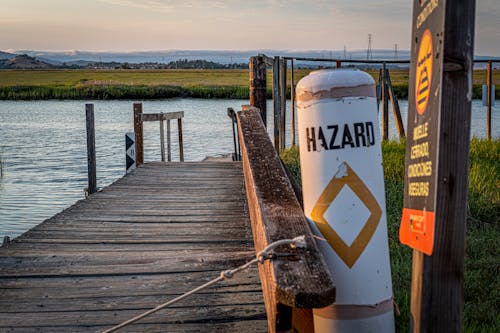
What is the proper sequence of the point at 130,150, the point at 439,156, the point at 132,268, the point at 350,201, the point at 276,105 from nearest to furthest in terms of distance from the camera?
1. the point at 439,156
2. the point at 350,201
3. the point at 132,268
4. the point at 276,105
5. the point at 130,150

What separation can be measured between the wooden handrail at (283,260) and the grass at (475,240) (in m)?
1.00

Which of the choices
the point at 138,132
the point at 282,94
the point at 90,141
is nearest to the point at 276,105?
the point at 282,94

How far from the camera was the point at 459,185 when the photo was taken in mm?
1684

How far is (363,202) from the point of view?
7.64 ft

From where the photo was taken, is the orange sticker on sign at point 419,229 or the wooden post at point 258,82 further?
the wooden post at point 258,82

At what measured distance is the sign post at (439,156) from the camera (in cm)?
162

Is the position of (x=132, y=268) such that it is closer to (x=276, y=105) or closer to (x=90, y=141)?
(x=276, y=105)

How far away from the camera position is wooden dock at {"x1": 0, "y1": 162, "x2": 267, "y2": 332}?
3.03 metres

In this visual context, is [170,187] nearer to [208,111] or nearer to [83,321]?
[83,321]

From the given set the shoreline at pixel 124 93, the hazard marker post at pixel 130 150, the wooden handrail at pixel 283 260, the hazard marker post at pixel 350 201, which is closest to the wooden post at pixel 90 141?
the hazard marker post at pixel 130 150

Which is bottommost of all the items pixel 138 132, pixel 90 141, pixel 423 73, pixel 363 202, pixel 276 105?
pixel 90 141

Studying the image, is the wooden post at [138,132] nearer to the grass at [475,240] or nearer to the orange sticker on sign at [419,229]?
the grass at [475,240]

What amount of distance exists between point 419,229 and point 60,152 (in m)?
20.8

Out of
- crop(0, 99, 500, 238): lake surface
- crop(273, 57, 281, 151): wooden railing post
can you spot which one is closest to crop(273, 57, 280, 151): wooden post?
crop(273, 57, 281, 151): wooden railing post
